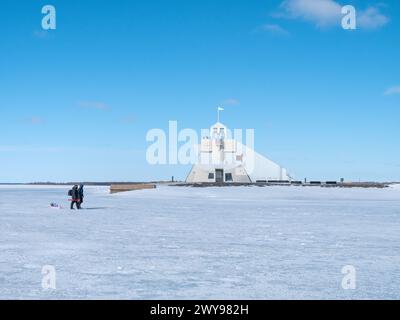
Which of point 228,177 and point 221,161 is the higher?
point 221,161

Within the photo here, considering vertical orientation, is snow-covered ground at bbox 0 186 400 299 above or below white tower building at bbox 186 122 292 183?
below

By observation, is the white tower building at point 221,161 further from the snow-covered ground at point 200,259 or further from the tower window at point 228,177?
the snow-covered ground at point 200,259

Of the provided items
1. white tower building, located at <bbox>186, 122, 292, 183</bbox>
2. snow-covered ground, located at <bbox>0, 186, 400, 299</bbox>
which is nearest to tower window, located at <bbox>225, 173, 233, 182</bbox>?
white tower building, located at <bbox>186, 122, 292, 183</bbox>

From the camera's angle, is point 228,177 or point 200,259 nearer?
point 200,259

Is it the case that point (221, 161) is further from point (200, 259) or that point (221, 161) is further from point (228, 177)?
point (200, 259)

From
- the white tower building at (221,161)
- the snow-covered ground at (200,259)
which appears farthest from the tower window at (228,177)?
the snow-covered ground at (200,259)

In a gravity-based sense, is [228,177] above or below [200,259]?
above

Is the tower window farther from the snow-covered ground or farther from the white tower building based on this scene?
the snow-covered ground

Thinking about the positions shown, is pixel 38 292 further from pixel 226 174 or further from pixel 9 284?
pixel 226 174

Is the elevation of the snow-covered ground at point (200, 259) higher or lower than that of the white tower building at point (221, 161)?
lower

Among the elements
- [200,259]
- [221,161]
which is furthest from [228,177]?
[200,259]

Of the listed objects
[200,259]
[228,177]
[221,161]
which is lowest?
[200,259]
